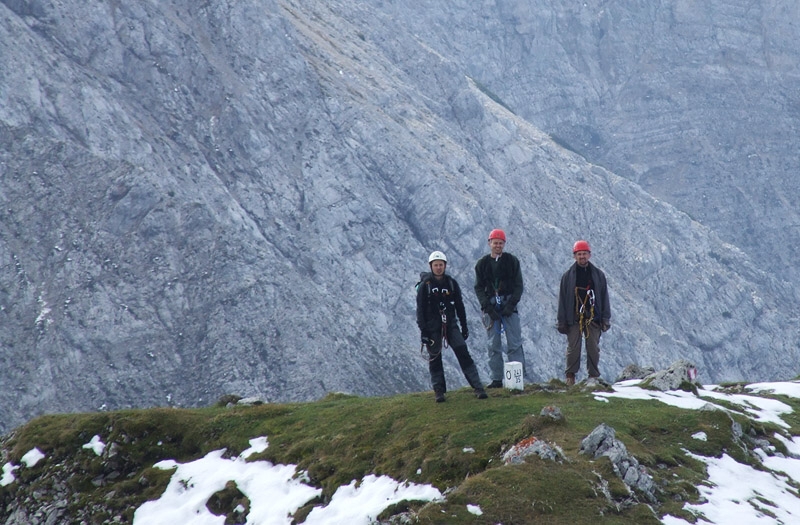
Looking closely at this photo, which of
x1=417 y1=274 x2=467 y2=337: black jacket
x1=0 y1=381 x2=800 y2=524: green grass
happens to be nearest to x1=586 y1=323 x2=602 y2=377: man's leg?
x1=0 y1=381 x2=800 y2=524: green grass

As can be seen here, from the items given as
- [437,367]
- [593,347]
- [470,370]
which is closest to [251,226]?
[593,347]

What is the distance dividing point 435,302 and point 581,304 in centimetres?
531

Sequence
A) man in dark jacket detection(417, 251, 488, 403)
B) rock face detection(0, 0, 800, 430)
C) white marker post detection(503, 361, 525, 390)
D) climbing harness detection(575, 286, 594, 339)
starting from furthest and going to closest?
rock face detection(0, 0, 800, 430), climbing harness detection(575, 286, 594, 339), white marker post detection(503, 361, 525, 390), man in dark jacket detection(417, 251, 488, 403)

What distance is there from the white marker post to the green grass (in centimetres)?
35

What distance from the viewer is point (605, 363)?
15425 cm

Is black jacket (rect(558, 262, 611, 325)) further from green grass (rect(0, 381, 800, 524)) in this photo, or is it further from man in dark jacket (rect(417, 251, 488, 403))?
man in dark jacket (rect(417, 251, 488, 403))

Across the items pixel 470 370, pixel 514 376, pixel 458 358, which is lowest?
pixel 514 376

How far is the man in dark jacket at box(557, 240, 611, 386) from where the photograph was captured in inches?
1031

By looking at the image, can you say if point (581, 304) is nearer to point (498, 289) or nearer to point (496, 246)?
point (498, 289)

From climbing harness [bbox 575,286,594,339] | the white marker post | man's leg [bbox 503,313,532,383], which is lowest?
the white marker post

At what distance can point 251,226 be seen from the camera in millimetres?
140125

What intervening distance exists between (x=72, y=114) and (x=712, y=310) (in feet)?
437

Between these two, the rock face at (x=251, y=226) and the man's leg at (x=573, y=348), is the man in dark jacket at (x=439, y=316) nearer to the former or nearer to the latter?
the man's leg at (x=573, y=348)

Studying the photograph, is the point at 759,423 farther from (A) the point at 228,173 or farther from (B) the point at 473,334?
(A) the point at 228,173
